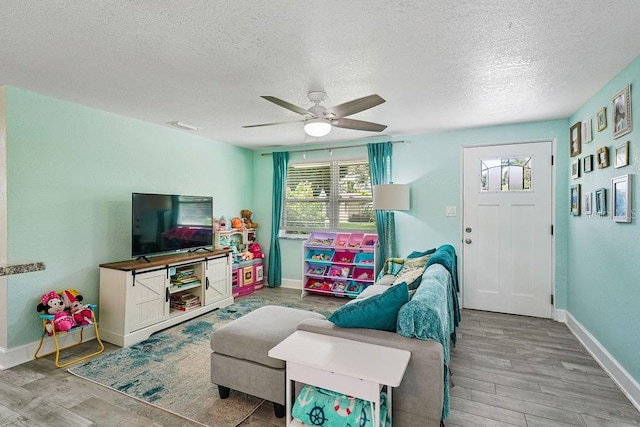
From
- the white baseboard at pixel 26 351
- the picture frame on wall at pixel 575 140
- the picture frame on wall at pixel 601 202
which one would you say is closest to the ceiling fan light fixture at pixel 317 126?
the picture frame on wall at pixel 601 202

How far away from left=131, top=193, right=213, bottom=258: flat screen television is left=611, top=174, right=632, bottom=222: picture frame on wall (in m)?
4.29

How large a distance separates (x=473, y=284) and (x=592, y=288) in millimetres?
1356

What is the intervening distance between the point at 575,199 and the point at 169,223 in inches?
181

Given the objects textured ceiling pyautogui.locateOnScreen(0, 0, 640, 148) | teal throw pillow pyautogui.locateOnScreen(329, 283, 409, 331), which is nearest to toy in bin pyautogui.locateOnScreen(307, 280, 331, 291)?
textured ceiling pyautogui.locateOnScreen(0, 0, 640, 148)

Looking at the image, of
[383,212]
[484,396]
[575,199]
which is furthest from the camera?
[383,212]

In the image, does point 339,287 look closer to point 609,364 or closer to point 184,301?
point 184,301

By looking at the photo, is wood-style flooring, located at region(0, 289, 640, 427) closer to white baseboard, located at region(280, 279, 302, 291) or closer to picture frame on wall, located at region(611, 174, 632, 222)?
picture frame on wall, located at region(611, 174, 632, 222)

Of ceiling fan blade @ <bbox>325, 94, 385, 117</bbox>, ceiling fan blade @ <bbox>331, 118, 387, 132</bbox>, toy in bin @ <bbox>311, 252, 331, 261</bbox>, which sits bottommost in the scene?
toy in bin @ <bbox>311, 252, 331, 261</bbox>

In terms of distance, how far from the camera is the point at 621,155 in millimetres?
2453

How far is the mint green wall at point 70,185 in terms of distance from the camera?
9.36 ft

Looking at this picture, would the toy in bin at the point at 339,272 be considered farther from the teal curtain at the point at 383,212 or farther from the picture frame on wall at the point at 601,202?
the picture frame on wall at the point at 601,202

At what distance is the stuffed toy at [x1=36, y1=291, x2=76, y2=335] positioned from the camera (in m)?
2.82

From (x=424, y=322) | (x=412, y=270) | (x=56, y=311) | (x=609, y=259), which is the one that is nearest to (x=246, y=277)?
(x=56, y=311)

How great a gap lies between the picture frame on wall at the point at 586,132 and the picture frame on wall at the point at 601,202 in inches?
23.2
